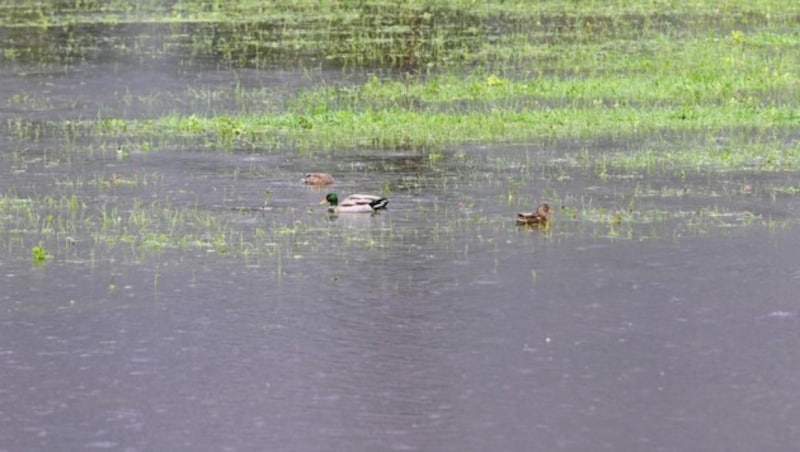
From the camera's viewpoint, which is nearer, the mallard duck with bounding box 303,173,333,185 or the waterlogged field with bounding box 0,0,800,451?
the waterlogged field with bounding box 0,0,800,451

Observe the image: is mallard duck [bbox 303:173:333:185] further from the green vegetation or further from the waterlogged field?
the green vegetation

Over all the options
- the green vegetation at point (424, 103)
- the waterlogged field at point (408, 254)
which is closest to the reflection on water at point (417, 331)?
the waterlogged field at point (408, 254)

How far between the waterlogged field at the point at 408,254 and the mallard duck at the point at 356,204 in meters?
0.16

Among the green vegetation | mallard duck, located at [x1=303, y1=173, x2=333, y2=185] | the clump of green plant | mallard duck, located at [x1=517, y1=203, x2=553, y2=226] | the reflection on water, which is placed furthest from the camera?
mallard duck, located at [x1=303, y1=173, x2=333, y2=185]

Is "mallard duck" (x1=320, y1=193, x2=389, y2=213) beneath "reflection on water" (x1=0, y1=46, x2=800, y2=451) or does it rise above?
above

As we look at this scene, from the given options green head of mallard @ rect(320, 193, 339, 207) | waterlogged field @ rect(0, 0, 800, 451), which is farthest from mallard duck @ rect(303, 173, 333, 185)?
green head of mallard @ rect(320, 193, 339, 207)

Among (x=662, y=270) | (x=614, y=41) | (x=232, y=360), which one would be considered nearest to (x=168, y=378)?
(x=232, y=360)

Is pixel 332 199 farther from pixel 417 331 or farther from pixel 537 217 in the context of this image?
pixel 417 331

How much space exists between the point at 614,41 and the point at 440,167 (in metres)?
11.2

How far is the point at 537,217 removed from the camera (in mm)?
14422

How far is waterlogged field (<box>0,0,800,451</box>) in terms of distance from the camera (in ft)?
32.2

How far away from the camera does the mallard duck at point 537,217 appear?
14.4 m

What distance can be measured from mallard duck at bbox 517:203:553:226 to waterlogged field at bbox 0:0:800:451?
0.15m

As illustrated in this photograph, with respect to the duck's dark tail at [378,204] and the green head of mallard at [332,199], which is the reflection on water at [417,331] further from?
the green head of mallard at [332,199]
